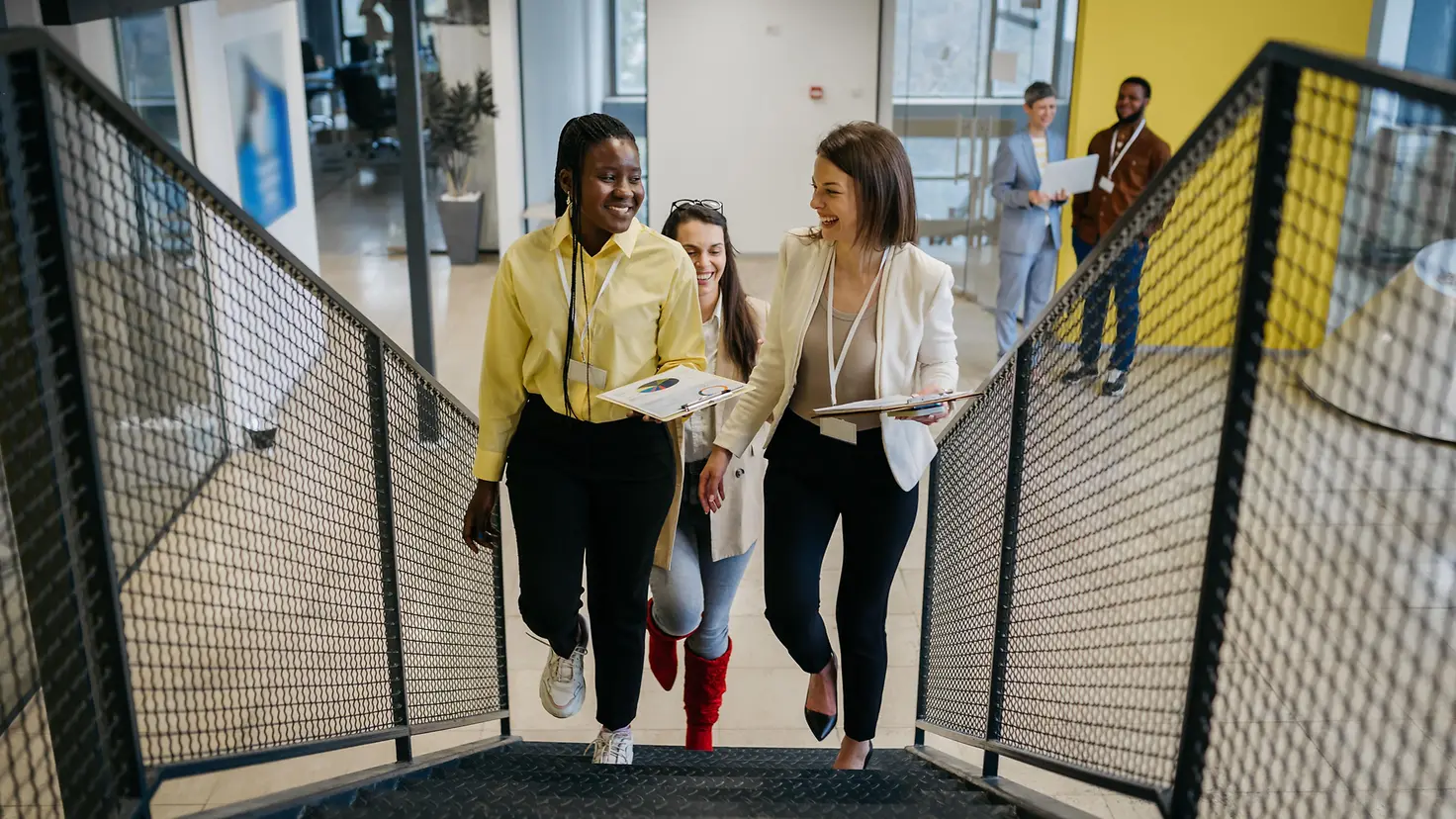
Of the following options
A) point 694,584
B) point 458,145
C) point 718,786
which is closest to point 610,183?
point 694,584

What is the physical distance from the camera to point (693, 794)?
2576mm

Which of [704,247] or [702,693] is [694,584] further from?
[704,247]

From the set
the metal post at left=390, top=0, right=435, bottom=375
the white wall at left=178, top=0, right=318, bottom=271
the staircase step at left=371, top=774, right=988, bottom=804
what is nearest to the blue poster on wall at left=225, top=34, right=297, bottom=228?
the white wall at left=178, top=0, right=318, bottom=271

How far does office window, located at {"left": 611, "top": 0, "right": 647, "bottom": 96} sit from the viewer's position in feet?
46.9

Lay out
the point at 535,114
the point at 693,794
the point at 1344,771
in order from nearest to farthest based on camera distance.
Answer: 1. the point at 693,794
2. the point at 1344,771
3. the point at 535,114

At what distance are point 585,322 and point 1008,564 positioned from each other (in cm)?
113

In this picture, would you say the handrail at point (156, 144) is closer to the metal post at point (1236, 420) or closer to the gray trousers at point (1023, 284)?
the metal post at point (1236, 420)

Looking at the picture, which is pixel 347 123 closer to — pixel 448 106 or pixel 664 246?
pixel 448 106

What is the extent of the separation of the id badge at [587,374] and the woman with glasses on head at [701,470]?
57 centimetres

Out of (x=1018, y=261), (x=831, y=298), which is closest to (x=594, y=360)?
(x=831, y=298)

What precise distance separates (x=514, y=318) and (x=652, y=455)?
439mm

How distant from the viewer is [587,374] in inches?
105

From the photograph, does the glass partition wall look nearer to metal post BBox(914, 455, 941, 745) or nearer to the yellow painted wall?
the yellow painted wall

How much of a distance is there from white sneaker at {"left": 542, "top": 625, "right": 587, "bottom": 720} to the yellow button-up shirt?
65 cm
